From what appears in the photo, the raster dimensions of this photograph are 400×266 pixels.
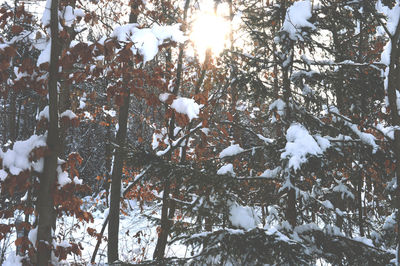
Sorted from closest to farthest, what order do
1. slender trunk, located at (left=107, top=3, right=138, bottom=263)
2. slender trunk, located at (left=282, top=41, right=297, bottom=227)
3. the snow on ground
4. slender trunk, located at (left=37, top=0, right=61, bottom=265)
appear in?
1. slender trunk, located at (left=37, top=0, right=61, bottom=265)
2. slender trunk, located at (left=282, top=41, right=297, bottom=227)
3. slender trunk, located at (left=107, top=3, right=138, bottom=263)
4. the snow on ground

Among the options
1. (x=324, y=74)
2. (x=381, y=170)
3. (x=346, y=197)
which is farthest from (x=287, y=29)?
(x=346, y=197)

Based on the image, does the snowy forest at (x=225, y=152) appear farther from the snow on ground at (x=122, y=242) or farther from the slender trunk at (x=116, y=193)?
the snow on ground at (x=122, y=242)

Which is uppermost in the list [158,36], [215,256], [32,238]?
[158,36]

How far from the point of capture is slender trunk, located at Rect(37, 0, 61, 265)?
3.17m

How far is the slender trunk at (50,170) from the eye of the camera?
125 inches

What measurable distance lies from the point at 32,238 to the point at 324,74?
4651mm

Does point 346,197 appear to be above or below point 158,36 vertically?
below

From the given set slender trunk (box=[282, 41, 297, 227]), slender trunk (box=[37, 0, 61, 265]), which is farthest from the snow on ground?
slender trunk (box=[282, 41, 297, 227])

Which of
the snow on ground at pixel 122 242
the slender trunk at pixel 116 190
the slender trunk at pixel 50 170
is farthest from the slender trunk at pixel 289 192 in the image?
the slender trunk at pixel 116 190

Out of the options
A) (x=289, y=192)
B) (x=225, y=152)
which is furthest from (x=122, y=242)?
(x=289, y=192)

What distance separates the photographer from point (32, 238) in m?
3.22

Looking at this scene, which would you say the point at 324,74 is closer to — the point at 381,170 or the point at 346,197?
the point at 381,170

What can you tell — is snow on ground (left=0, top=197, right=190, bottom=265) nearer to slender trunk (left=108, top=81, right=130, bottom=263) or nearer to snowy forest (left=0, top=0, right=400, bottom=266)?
slender trunk (left=108, top=81, right=130, bottom=263)

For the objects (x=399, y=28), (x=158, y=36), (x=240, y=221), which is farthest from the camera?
(x=399, y=28)
